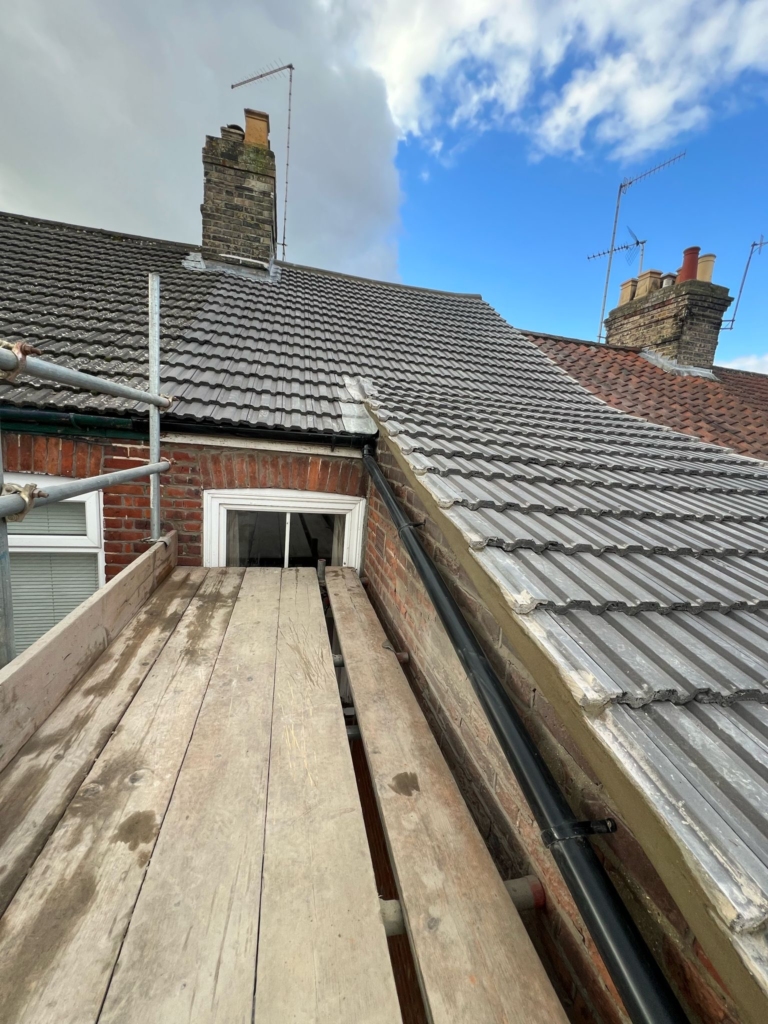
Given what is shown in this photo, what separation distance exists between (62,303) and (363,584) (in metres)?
4.25

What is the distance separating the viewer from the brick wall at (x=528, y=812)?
94 cm

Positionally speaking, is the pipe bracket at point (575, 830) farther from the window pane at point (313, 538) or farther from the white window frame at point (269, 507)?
the window pane at point (313, 538)

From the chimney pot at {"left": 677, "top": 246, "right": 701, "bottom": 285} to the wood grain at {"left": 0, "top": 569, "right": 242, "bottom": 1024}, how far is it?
1158 cm

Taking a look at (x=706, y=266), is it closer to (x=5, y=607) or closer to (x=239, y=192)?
(x=239, y=192)

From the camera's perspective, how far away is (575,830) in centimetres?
107

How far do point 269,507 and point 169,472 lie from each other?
801 mm

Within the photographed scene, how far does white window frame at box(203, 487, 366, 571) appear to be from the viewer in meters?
3.33

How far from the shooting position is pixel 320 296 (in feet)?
20.6

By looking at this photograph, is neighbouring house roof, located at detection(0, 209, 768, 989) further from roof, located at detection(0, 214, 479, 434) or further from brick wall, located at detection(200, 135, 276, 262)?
brick wall, located at detection(200, 135, 276, 262)

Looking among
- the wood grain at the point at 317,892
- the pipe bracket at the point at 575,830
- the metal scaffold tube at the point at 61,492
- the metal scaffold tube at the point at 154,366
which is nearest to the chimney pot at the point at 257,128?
the metal scaffold tube at the point at 154,366

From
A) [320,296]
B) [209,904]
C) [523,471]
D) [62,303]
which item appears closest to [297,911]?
[209,904]

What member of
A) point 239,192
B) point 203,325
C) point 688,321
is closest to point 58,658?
point 203,325

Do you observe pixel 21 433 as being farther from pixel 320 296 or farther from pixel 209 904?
pixel 320 296

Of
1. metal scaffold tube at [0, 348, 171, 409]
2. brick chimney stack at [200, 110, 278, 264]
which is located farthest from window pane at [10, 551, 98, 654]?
brick chimney stack at [200, 110, 278, 264]
